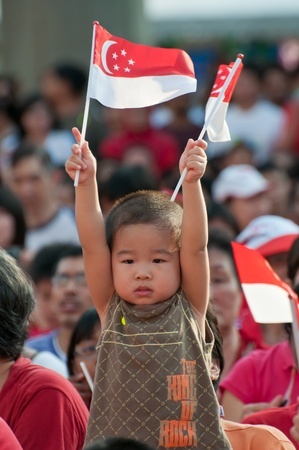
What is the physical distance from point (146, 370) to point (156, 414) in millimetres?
143

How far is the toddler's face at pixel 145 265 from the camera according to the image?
4094 millimetres

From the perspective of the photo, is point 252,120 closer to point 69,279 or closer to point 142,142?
point 142,142

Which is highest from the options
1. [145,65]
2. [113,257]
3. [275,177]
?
[145,65]

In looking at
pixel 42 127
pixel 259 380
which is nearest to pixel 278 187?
pixel 42 127

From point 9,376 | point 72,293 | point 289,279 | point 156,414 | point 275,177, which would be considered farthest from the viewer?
point 275,177

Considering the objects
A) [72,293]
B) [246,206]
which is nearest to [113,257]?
Answer: [72,293]

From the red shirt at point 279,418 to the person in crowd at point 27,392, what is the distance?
678 millimetres

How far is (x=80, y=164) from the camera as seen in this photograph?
4176 millimetres

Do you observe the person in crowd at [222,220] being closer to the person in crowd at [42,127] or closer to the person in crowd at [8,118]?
the person in crowd at [42,127]

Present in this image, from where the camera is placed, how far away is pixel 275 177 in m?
11.0

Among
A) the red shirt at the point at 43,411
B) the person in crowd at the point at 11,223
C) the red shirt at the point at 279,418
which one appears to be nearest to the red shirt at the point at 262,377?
the red shirt at the point at 279,418

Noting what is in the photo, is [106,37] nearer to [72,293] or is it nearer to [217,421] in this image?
[217,421]

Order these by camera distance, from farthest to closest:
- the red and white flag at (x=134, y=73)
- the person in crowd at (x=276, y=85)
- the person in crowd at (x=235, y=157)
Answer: the person in crowd at (x=276, y=85), the person in crowd at (x=235, y=157), the red and white flag at (x=134, y=73)

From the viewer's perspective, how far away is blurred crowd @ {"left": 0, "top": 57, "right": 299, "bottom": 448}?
5.54 m
